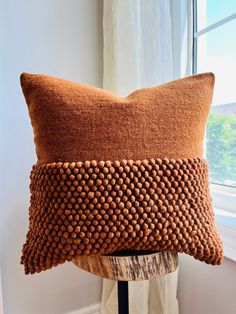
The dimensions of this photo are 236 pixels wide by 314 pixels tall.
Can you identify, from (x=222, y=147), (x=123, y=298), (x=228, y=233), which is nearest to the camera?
(x=123, y=298)

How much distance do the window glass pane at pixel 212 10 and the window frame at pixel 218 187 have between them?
0.01 m

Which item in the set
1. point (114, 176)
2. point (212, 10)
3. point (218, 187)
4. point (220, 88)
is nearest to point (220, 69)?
point (220, 88)

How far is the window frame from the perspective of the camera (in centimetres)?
86

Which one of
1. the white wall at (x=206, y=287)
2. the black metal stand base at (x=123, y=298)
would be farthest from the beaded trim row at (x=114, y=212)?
the white wall at (x=206, y=287)

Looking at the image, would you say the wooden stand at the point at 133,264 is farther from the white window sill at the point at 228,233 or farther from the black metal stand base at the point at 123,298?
the white window sill at the point at 228,233

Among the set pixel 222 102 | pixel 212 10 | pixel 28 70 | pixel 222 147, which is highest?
pixel 212 10

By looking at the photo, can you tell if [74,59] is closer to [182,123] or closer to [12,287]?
[182,123]

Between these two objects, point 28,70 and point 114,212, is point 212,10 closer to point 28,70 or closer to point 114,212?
point 28,70

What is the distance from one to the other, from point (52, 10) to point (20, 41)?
0.59 ft

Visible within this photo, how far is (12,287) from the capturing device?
963mm

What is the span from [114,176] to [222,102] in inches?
25.4

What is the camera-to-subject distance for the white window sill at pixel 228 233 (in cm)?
74

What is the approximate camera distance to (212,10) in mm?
930

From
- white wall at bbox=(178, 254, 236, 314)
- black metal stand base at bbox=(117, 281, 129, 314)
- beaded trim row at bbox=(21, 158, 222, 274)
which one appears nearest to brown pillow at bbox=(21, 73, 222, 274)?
beaded trim row at bbox=(21, 158, 222, 274)
